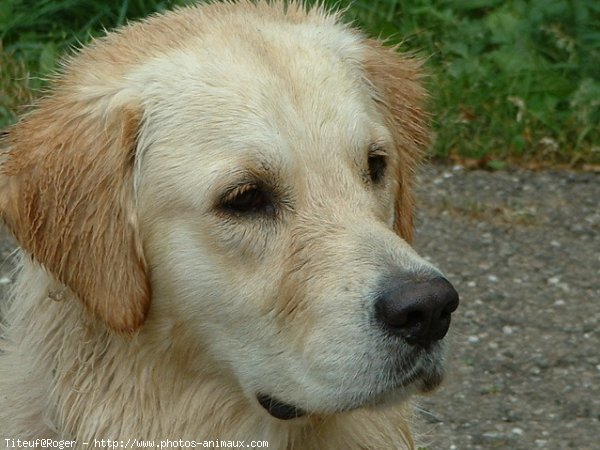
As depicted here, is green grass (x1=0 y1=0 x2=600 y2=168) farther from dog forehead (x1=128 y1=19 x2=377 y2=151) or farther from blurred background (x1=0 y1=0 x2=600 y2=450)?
dog forehead (x1=128 y1=19 x2=377 y2=151)

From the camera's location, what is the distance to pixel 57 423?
4.45 metres

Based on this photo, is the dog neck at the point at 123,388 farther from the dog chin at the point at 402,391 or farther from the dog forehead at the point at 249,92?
the dog forehead at the point at 249,92

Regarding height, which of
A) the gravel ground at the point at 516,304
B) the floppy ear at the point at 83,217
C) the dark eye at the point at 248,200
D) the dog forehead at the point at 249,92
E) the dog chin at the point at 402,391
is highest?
the dog forehead at the point at 249,92

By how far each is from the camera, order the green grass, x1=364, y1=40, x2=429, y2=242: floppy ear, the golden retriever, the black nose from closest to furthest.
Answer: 1. the black nose
2. the golden retriever
3. x1=364, y1=40, x2=429, y2=242: floppy ear
4. the green grass

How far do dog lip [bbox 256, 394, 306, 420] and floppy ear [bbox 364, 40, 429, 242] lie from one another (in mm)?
888

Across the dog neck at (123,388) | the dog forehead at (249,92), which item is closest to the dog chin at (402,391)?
the dog neck at (123,388)

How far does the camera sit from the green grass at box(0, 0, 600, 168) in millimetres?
8102

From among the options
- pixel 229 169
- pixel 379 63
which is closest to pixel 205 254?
pixel 229 169

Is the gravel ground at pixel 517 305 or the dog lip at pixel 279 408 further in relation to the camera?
the gravel ground at pixel 517 305

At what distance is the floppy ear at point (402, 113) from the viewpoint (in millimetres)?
4750

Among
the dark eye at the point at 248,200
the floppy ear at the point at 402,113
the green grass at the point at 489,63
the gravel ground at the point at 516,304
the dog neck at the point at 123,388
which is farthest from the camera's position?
the green grass at the point at 489,63

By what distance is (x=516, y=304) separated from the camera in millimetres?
6902

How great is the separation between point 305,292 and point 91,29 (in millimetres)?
4555

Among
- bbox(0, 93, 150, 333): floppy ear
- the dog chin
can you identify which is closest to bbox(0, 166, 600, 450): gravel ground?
the dog chin
